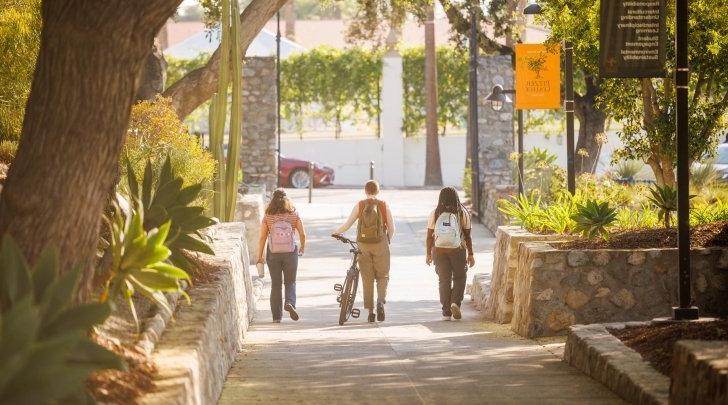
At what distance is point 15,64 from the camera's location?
15.6 metres

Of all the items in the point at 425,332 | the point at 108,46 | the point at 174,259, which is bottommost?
the point at 425,332

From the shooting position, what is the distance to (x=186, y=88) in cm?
2230

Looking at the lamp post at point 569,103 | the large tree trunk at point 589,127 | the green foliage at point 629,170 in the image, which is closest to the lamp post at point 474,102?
the large tree trunk at point 589,127

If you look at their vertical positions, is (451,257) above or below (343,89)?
below

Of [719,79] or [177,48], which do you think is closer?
[719,79]

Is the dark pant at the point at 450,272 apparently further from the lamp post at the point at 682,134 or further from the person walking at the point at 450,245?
the lamp post at the point at 682,134

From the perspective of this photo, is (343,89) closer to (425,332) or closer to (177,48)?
(177,48)

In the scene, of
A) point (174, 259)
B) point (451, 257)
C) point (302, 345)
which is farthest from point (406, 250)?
point (174, 259)

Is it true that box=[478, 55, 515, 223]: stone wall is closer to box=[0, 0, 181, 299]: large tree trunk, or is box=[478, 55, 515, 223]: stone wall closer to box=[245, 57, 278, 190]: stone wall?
box=[245, 57, 278, 190]: stone wall

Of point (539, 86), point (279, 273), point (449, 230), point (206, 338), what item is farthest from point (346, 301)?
point (539, 86)

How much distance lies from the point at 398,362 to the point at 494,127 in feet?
63.3

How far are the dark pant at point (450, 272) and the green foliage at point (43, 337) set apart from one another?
9.69m

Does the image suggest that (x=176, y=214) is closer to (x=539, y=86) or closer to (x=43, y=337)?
(x=43, y=337)

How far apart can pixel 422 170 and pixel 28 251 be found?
3491 centimetres
